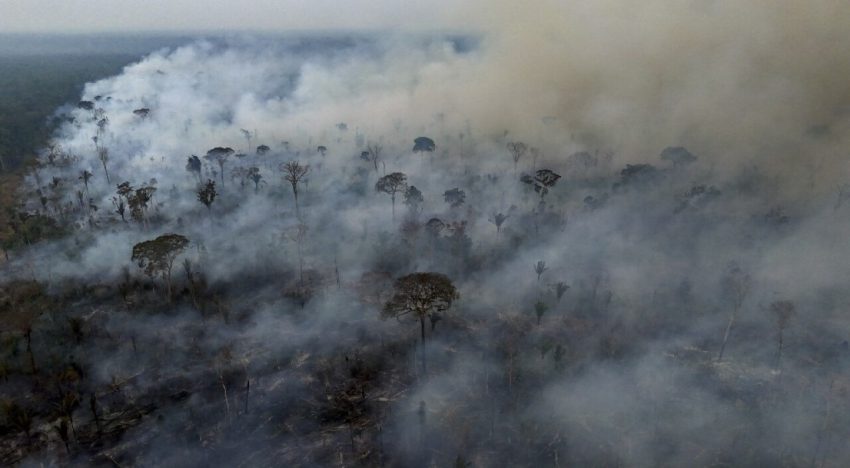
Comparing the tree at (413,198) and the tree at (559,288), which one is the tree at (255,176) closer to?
the tree at (413,198)

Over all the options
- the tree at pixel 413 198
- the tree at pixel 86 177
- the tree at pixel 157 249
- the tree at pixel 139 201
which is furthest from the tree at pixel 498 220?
the tree at pixel 86 177

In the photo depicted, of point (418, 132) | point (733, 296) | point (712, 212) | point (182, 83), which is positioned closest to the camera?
point (733, 296)

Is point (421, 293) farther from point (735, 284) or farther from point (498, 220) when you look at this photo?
point (735, 284)

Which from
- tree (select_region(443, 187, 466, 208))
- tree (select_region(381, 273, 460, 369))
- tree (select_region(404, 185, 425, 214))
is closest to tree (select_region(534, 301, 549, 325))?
tree (select_region(381, 273, 460, 369))

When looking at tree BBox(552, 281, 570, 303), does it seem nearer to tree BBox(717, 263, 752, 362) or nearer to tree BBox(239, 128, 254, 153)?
tree BBox(717, 263, 752, 362)

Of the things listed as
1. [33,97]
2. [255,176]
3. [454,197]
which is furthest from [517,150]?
[33,97]

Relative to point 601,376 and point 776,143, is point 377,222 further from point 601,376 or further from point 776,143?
point 776,143

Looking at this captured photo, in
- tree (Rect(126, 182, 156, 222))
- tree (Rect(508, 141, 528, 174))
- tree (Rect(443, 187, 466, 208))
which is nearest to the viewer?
tree (Rect(126, 182, 156, 222))

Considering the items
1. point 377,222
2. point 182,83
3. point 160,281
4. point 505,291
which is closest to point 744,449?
point 505,291

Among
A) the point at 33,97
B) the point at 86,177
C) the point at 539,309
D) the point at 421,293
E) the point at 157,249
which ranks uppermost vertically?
the point at 33,97
